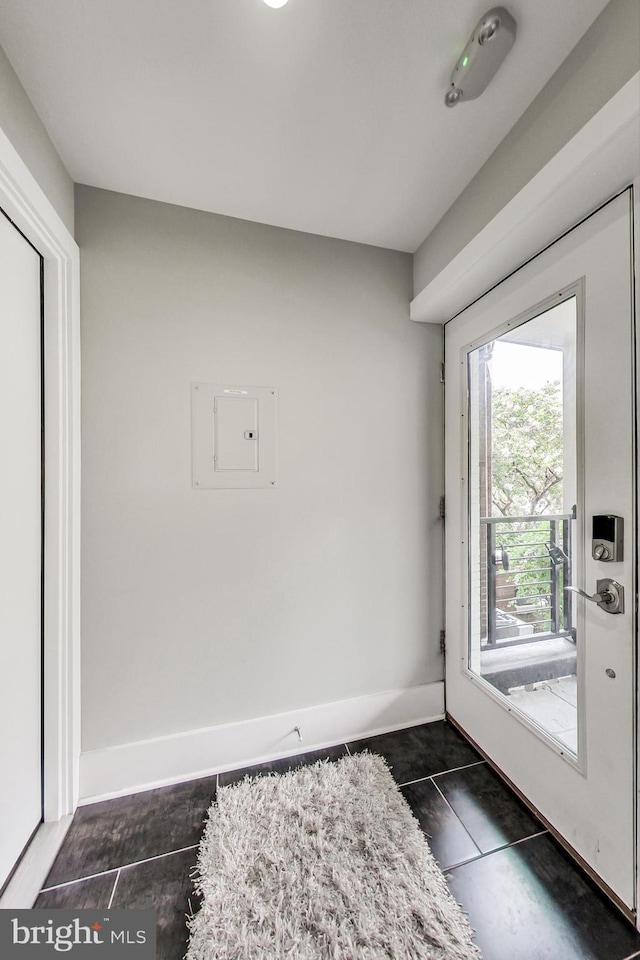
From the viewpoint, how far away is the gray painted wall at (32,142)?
1.06 meters

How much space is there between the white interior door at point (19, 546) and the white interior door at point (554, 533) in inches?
69.9

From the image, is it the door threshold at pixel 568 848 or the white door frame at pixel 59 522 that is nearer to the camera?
the door threshold at pixel 568 848

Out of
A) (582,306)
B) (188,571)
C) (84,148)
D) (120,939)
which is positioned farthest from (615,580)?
(84,148)

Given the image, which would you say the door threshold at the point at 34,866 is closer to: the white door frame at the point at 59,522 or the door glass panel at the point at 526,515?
the white door frame at the point at 59,522

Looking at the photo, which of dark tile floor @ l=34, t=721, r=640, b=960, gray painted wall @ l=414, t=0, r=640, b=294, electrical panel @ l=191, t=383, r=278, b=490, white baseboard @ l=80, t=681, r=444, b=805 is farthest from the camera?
electrical panel @ l=191, t=383, r=278, b=490

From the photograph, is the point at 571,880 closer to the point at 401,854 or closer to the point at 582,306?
the point at 401,854

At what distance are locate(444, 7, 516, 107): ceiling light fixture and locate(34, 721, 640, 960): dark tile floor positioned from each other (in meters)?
2.40

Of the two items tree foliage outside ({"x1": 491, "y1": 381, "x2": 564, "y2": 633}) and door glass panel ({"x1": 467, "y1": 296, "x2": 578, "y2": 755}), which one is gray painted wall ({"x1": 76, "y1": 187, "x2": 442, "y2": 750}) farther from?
tree foliage outside ({"x1": 491, "y1": 381, "x2": 564, "y2": 633})

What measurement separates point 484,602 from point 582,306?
1249 mm

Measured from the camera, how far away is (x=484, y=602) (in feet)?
5.74

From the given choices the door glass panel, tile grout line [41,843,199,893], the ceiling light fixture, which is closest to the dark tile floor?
tile grout line [41,843,199,893]

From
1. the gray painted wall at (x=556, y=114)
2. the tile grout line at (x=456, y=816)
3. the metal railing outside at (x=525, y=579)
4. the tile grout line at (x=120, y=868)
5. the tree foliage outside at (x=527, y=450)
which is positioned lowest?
the tile grout line at (x=120, y=868)

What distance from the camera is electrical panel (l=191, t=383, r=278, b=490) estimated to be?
165cm

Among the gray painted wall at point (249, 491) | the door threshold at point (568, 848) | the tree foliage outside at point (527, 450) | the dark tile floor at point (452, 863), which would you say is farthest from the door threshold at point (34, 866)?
the tree foliage outside at point (527, 450)
